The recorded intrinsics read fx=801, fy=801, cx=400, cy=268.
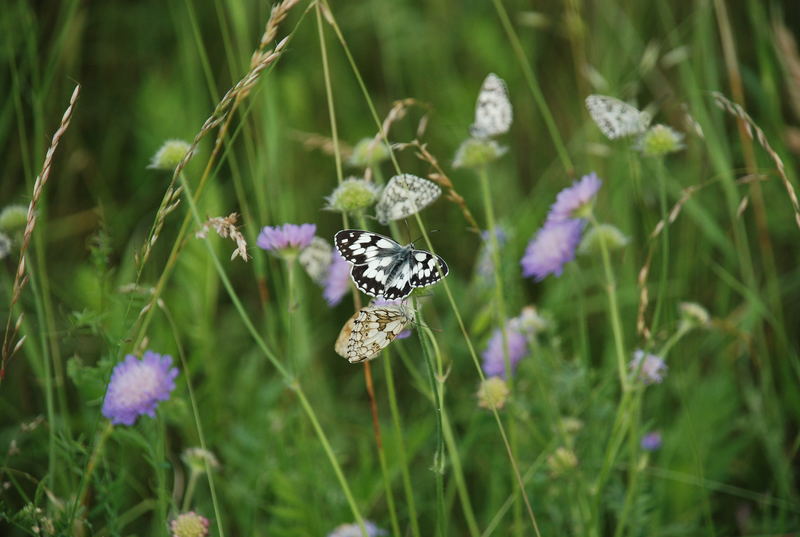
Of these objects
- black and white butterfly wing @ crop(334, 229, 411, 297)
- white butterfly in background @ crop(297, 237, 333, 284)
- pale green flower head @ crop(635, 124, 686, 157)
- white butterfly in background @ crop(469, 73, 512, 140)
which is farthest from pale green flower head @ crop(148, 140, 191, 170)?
pale green flower head @ crop(635, 124, 686, 157)

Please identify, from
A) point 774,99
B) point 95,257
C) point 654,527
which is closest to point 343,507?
point 654,527

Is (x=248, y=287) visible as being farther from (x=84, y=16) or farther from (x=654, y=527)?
(x=654, y=527)

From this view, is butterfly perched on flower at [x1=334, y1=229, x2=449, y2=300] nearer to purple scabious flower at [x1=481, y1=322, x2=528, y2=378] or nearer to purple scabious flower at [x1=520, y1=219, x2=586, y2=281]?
purple scabious flower at [x1=520, y1=219, x2=586, y2=281]

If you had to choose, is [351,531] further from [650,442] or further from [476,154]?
[476,154]

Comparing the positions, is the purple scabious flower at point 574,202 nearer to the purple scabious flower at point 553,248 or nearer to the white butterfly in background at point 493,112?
the purple scabious flower at point 553,248

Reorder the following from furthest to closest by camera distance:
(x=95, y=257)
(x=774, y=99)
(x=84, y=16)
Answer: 1. (x=84, y=16)
2. (x=774, y=99)
3. (x=95, y=257)

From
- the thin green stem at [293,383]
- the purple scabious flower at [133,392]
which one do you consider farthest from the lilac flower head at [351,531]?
the purple scabious flower at [133,392]

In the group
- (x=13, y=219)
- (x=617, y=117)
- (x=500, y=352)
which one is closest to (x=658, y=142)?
(x=617, y=117)
